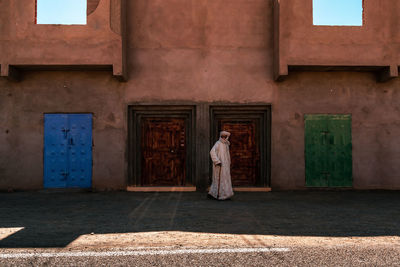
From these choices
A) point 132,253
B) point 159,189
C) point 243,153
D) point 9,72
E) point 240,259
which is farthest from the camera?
point 243,153

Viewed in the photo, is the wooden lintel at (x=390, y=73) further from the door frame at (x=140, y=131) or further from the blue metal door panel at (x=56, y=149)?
the blue metal door panel at (x=56, y=149)

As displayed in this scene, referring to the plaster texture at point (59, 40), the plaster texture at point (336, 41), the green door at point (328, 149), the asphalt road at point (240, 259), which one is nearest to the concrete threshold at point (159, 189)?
the plaster texture at point (59, 40)

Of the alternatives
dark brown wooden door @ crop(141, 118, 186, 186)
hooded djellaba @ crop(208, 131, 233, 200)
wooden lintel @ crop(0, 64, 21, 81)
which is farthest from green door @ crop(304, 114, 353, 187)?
wooden lintel @ crop(0, 64, 21, 81)

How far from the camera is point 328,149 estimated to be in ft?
33.6

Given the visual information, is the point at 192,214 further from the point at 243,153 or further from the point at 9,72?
the point at 9,72

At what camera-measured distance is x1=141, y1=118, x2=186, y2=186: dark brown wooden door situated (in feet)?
34.0

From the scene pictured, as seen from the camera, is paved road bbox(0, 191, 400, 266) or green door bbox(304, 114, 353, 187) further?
green door bbox(304, 114, 353, 187)

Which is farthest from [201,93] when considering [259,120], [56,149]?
[56,149]

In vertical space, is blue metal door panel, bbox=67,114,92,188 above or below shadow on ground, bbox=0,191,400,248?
above

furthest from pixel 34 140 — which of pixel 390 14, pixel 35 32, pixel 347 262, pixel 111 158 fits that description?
pixel 390 14

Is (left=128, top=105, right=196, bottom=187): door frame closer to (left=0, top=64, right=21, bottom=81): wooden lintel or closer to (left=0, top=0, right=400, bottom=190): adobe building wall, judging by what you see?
(left=0, top=0, right=400, bottom=190): adobe building wall

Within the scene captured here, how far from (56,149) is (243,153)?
17.5 feet

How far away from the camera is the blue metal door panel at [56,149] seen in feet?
32.7

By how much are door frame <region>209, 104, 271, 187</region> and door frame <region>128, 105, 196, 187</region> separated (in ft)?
1.94
